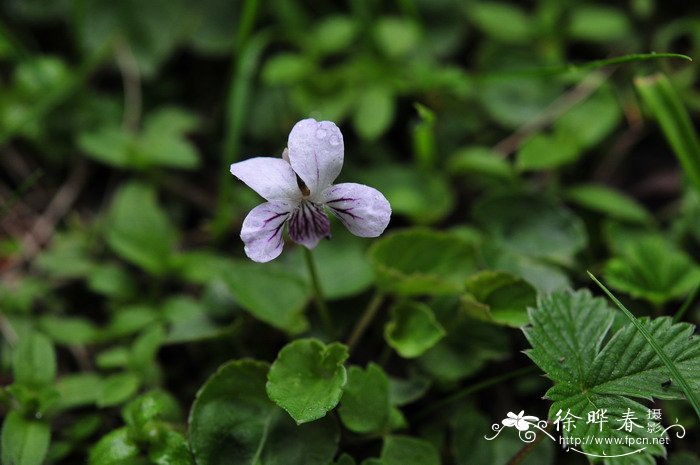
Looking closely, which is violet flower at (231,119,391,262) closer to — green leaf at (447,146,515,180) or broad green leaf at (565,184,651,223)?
green leaf at (447,146,515,180)

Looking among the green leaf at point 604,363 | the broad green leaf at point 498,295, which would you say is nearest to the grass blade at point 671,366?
the green leaf at point 604,363

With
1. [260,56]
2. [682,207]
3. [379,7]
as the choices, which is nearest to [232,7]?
[260,56]

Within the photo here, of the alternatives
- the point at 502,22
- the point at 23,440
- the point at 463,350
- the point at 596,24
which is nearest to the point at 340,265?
the point at 463,350

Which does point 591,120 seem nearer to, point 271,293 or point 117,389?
point 271,293

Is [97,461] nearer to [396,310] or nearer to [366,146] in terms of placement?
[396,310]

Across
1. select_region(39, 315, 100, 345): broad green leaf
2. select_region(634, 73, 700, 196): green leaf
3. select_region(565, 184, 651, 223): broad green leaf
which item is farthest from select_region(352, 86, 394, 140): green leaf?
select_region(39, 315, 100, 345): broad green leaf

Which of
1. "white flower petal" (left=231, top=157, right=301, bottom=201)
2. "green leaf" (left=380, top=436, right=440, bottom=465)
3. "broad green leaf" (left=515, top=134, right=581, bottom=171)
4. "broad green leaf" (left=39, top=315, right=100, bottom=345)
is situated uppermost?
"white flower petal" (left=231, top=157, right=301, bottom=201)
